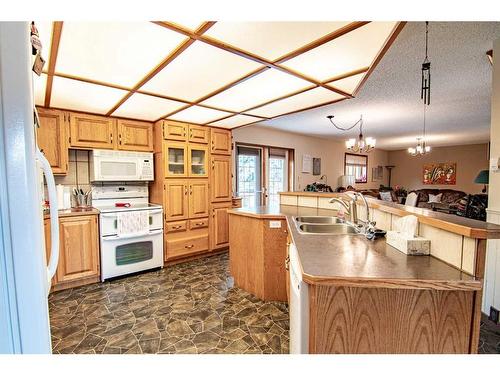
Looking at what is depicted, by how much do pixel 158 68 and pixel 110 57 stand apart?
0.31 meters

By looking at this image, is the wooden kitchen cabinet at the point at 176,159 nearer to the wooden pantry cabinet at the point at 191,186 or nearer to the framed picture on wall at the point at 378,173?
the wooden pantry cabinet at the point at 191,186

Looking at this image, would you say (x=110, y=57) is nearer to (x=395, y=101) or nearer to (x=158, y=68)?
(x=158, y=68)

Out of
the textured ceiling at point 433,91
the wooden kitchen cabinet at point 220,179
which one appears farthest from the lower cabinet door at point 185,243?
the textured ceiling at point 433,91

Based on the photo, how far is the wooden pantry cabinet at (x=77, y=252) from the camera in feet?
8.38

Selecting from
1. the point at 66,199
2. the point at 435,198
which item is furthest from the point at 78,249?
the point at 435,198

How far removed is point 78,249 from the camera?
8.70 ft

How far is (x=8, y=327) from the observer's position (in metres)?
0.57

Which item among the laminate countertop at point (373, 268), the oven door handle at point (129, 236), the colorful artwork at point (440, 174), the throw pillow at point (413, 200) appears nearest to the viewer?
the laminate countertop at point (373, 268)

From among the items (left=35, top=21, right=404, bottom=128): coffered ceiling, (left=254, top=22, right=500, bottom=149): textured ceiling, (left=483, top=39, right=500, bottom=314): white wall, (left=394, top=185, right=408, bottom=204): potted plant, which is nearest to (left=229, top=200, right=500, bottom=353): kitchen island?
(left=35, top=21, right=404, bottom=128): coffered ceiling

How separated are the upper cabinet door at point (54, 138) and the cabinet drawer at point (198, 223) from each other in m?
1.66

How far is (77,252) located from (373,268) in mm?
2973

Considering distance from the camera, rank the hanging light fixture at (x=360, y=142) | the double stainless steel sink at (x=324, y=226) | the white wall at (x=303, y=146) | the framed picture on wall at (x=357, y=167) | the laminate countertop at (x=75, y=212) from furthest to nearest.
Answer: the framed picture on wall at (x=357, y=167)
the white wall at (x=303, y=146)
the hanging light fixture at (x=360, y=142)
the laminate countertop at (x=75, y=212)
the double stainless steel sink at (x=324, y=226)

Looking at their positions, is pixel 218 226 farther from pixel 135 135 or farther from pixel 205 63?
pixel 205 63

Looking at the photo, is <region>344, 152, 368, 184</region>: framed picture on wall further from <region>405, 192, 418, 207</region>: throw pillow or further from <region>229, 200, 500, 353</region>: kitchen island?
<region>229, 200, 500, 353</region>: kitchen island
